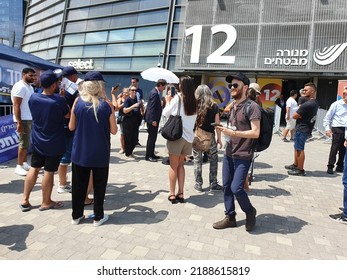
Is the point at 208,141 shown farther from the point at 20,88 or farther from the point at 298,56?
the point at 298,56

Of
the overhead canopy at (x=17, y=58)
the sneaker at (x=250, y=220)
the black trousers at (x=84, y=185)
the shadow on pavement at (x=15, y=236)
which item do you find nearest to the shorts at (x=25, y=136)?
the overhead canopy at (x=17, y=58)

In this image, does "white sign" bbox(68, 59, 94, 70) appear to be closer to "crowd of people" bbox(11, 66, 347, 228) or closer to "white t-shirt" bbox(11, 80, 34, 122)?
"white t-shirt" bbox(11, 80, 34, 122)

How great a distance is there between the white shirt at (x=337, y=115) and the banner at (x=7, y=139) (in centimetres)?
736

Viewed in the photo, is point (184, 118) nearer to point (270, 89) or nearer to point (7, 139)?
point (7, 139)

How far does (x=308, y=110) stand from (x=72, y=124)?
15.8 feet

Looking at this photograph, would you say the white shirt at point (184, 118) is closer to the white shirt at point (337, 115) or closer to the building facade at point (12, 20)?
the white shirt at point (337, 115)

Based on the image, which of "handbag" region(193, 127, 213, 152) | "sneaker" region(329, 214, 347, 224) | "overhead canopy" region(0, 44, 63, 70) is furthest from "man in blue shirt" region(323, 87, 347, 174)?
"overhead canopy" region(0, 44, 63, 70)

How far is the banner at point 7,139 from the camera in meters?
5.87

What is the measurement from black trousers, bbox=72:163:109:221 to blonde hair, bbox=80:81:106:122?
634mm

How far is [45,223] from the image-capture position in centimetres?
335

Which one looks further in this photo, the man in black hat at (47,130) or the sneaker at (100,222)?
the man in black hat at (47,130)

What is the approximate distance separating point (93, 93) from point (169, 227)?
6.12 feet

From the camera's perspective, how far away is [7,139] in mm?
6031
